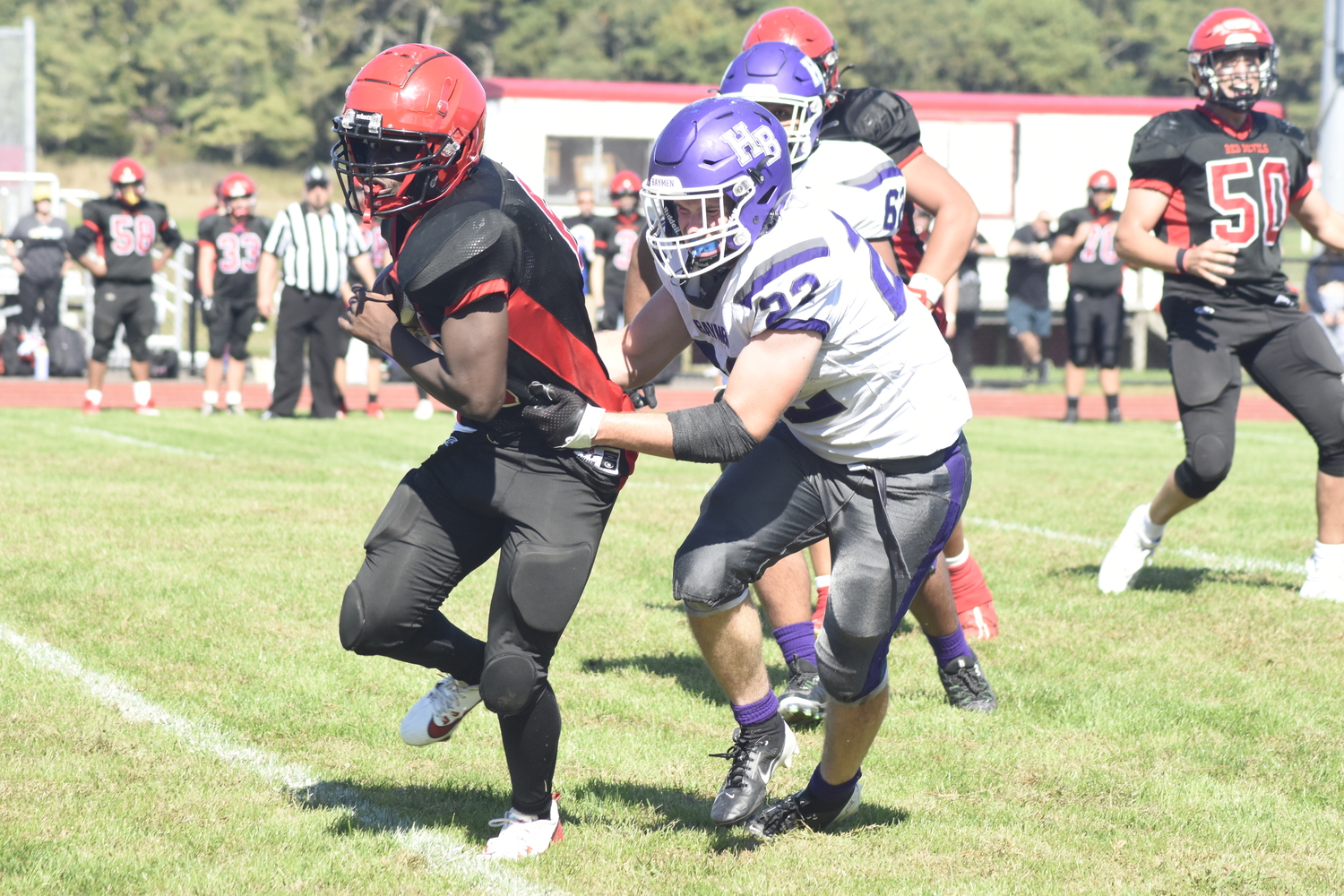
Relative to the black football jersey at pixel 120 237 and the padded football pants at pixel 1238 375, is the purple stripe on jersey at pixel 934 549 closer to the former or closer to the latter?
the padded football pants at pixel 1238 375

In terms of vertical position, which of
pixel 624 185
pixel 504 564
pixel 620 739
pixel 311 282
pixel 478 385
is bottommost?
pixel 620 739

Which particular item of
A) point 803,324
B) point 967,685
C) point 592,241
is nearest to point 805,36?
point 803,324

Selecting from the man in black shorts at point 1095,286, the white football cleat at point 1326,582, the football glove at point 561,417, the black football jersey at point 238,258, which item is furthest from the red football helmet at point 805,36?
the man in black shorts at point 1095,286

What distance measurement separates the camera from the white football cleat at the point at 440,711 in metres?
3.83

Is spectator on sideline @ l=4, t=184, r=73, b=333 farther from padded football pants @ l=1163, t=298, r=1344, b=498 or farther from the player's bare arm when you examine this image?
padded football pants @ l=1163, t=298, r=1344, b=498

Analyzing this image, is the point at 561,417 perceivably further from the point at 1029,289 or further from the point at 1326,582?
the point at 1029,289

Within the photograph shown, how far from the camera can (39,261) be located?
1609cm

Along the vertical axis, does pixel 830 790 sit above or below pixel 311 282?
below

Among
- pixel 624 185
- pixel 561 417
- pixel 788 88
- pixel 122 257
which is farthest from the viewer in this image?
pixel 624 185

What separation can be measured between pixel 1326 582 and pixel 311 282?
9.08 meters

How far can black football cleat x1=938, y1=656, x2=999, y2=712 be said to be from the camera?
473cm

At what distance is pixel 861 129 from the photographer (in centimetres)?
510

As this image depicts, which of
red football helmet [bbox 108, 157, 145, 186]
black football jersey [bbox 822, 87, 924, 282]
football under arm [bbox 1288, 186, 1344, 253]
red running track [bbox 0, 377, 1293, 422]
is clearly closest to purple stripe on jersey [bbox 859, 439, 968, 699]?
black football jersey [bbox 822, 87, 924, 282]

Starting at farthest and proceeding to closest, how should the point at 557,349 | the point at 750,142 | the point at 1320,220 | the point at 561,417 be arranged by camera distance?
the point at 1320,220 < the point at 557,349 < the point at 750,142 < the point at 561,417
